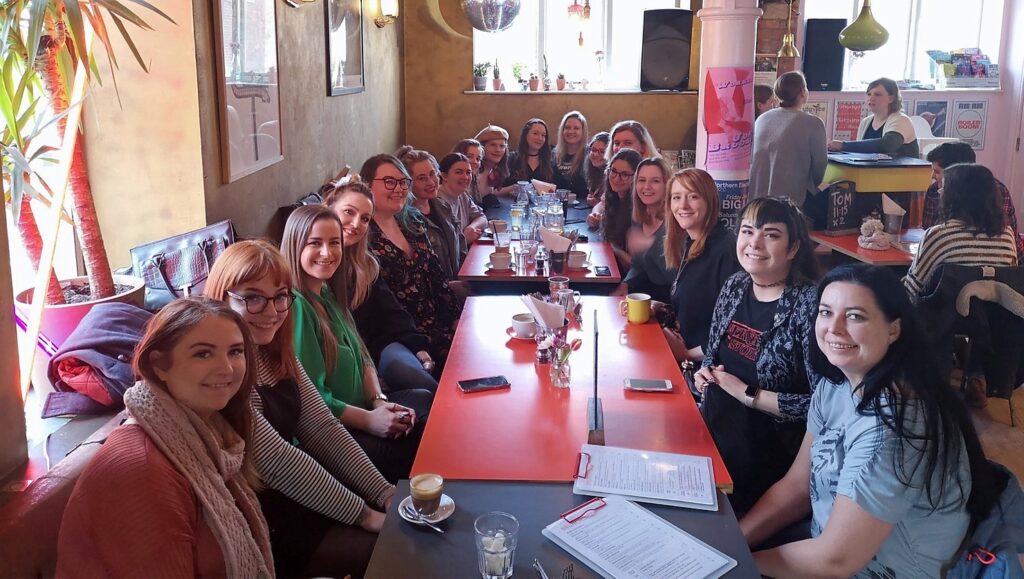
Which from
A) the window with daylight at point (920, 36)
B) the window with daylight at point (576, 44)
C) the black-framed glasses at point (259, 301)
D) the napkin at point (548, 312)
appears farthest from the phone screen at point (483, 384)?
the window with daylight at point (920, 36)

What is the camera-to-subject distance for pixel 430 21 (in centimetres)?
801

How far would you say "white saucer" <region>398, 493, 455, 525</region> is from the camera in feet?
5.72

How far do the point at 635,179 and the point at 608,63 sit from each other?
15.0 feet

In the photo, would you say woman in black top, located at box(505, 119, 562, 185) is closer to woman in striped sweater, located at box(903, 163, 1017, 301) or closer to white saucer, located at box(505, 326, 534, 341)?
woman in striped sweater, located at box(903, 163, 1017, 301)

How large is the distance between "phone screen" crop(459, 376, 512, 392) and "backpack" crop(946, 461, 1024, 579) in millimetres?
1265

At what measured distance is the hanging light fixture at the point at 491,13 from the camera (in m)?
6.19

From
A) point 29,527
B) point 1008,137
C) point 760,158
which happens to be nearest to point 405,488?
point 29,527

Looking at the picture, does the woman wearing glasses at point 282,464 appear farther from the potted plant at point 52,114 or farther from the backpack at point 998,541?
the backpack at point 998,541

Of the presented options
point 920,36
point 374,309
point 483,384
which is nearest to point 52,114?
point 483,384

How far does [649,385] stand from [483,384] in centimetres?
50

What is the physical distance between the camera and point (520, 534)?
170 centimetres

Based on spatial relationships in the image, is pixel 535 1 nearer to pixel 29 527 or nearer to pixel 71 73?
pixel 71 73

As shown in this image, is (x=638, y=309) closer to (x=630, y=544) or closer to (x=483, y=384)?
(x=483, y=384)

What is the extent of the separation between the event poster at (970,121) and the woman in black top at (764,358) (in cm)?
686
